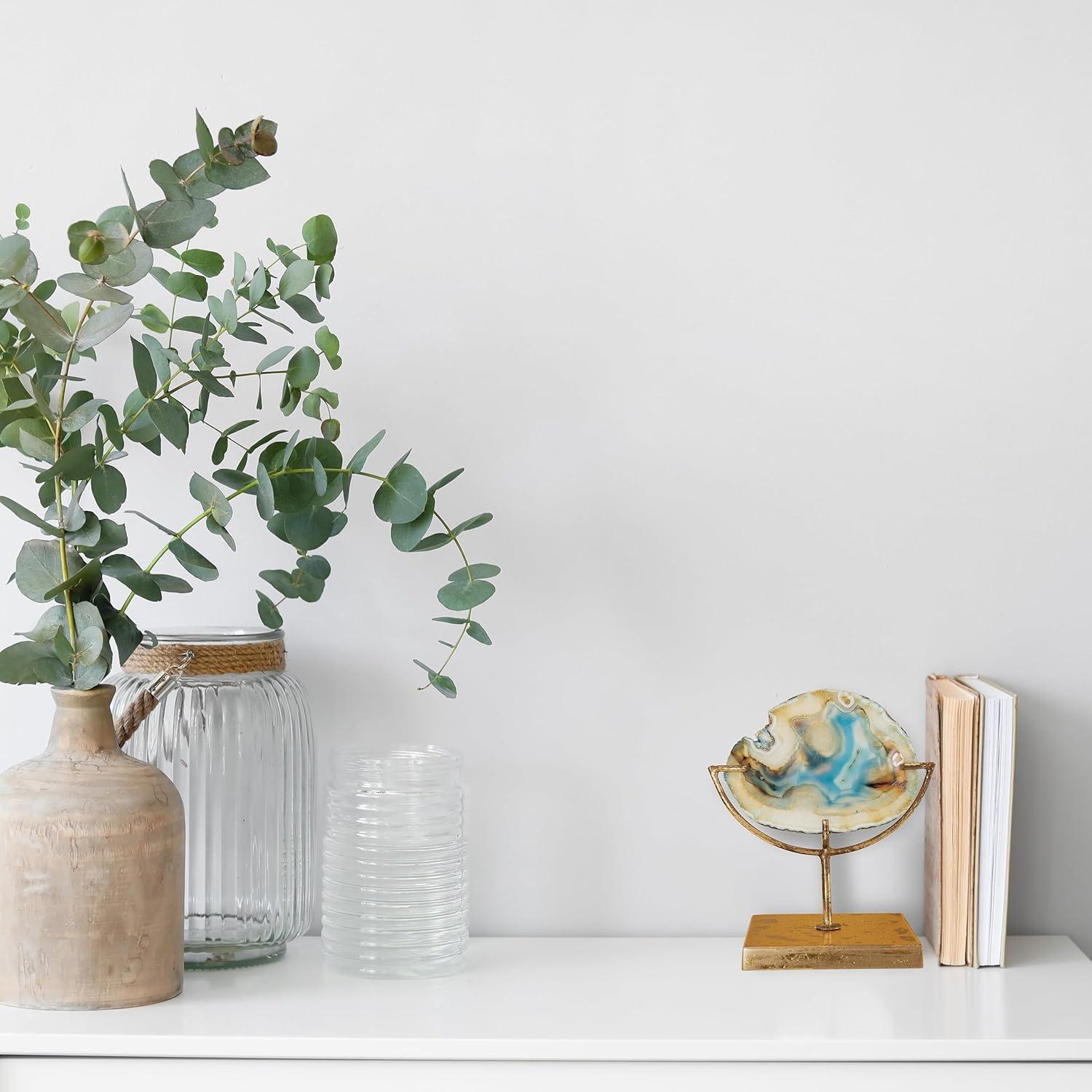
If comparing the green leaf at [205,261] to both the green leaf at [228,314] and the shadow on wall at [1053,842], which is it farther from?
the shadow on wall at [1053,842]

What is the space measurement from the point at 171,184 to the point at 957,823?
0.85 meters

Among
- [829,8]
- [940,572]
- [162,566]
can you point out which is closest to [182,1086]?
[162,566]

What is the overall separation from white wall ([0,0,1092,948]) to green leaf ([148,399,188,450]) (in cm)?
25

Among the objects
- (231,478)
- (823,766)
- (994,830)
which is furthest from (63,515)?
(994,830)

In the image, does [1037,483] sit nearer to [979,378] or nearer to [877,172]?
[979,378]

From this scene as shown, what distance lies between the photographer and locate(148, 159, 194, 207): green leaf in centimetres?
90

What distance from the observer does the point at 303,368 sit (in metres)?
1.04

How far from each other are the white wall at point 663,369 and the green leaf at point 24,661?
0.26 metres

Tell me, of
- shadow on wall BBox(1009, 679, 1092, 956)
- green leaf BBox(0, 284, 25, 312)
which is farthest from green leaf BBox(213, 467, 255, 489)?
shadow on wall BBox(1009, 679, 1092, 956)

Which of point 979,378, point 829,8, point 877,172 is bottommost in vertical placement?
point 979,378

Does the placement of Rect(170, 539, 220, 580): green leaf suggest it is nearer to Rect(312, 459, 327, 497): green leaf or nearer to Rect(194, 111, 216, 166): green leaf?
Rect(312, 459, 327, 497): green leaf

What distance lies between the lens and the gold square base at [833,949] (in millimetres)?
1066

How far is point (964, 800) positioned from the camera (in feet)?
3.49

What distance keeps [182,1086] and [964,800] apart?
2.26 ft
